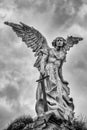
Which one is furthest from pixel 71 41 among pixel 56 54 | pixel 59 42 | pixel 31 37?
pixel 31 37

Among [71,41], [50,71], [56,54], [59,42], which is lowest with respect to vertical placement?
[50,71]

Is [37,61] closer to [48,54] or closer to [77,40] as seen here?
[48,54]

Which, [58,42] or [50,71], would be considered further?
[58,42]

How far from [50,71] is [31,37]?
6.97 feet

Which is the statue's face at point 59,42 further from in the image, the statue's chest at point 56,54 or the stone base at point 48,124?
the stone base at point 48,124

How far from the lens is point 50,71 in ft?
52.9

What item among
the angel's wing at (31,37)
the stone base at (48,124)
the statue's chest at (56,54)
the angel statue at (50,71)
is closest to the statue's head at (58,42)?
the angel statue at (50,71)

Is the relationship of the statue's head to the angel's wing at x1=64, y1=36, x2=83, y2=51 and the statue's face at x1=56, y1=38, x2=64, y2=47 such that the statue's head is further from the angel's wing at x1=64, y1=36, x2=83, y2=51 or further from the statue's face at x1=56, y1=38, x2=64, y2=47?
the angel's wing at x1=64, y1=36, x2=83, y2=51

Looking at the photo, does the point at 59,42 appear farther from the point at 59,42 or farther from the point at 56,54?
the point at 56,54

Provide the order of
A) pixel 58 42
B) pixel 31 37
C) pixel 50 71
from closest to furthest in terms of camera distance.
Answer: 1. pixel 50 71
2. pixel 58 42
3. pixel 31 37

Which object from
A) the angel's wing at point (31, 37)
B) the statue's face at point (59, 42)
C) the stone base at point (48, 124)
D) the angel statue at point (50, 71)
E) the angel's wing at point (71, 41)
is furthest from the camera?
the angel's wing at point (71, 41)

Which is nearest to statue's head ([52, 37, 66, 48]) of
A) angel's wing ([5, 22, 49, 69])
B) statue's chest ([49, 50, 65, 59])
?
statue's chest ([49, 50, 65, 59])

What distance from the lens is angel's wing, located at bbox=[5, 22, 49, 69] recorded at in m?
17.0

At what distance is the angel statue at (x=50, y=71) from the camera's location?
14953 mm
